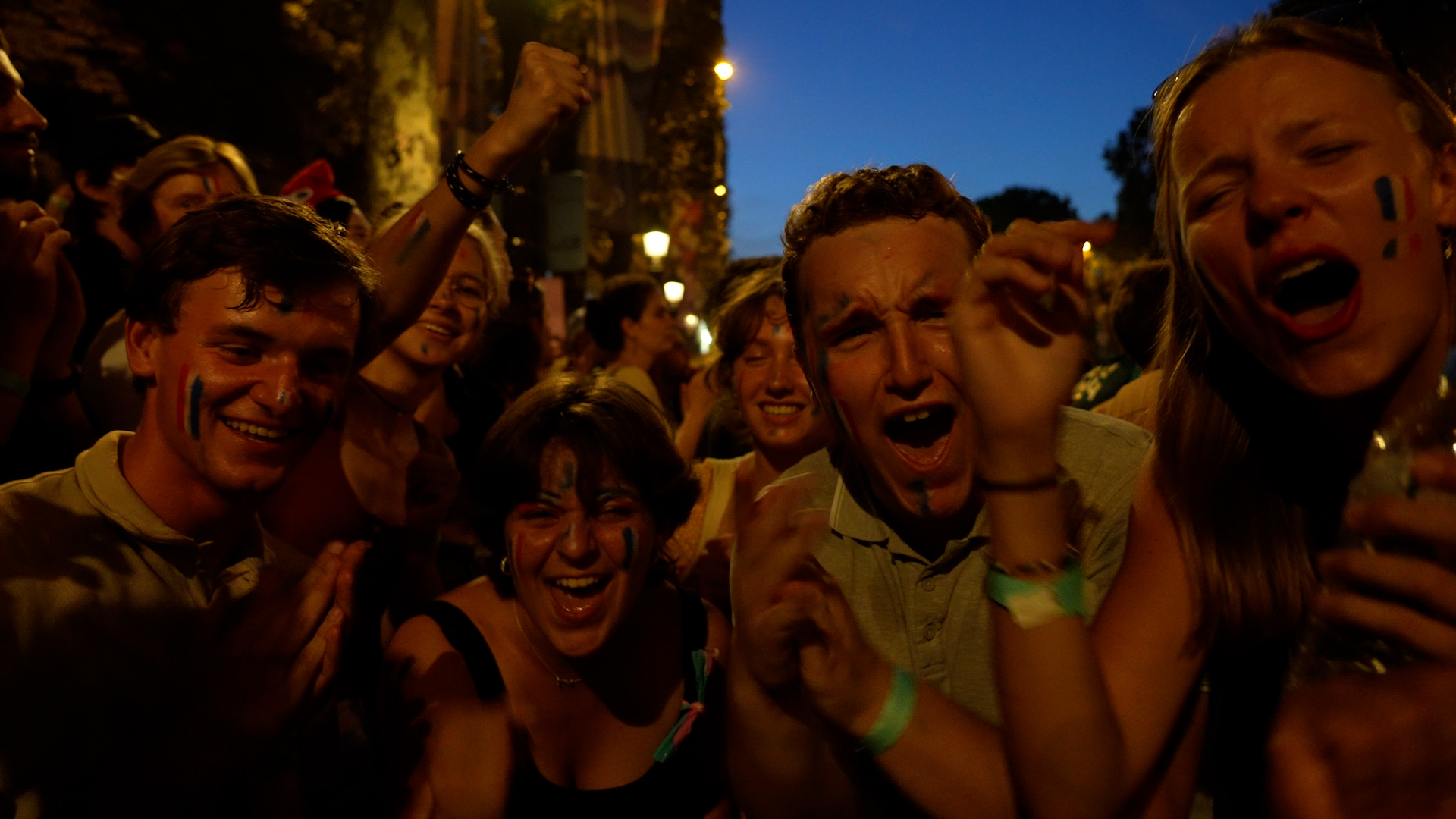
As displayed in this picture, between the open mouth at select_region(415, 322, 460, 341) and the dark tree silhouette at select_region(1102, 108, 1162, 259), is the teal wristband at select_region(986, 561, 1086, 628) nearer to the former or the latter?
the open mouth at select_region(415, 322, 460, 341)

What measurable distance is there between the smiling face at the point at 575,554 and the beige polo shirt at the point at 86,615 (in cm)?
75

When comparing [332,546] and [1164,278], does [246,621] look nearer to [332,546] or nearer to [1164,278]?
[332,546]

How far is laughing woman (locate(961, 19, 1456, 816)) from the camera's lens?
1.53 m

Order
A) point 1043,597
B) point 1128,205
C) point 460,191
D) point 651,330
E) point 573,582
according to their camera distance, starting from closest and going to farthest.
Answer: point 1043,597 < point 573,582 < point 460,191 < point 651,330 < point 1128,205

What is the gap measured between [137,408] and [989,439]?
2.76 m

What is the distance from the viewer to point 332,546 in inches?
82.0

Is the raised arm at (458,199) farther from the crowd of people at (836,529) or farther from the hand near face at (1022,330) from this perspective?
the hand near face at (1022,330)

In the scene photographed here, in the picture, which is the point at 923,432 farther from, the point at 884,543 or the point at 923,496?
the point at 884,543

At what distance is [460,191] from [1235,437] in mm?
2265

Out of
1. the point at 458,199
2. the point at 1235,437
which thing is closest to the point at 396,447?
the point at 458,199

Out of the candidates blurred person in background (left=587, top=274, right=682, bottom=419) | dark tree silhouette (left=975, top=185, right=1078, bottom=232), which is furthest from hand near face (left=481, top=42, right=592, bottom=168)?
dark tree silhouette (left=975, top=185, right=1078, bottom=232)

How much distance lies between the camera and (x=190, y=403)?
88.5 inches

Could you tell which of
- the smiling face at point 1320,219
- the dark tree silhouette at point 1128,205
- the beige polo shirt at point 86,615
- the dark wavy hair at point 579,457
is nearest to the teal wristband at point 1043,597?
the smiling face at point 1320,219

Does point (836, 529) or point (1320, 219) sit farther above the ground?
point (1320, 219)
